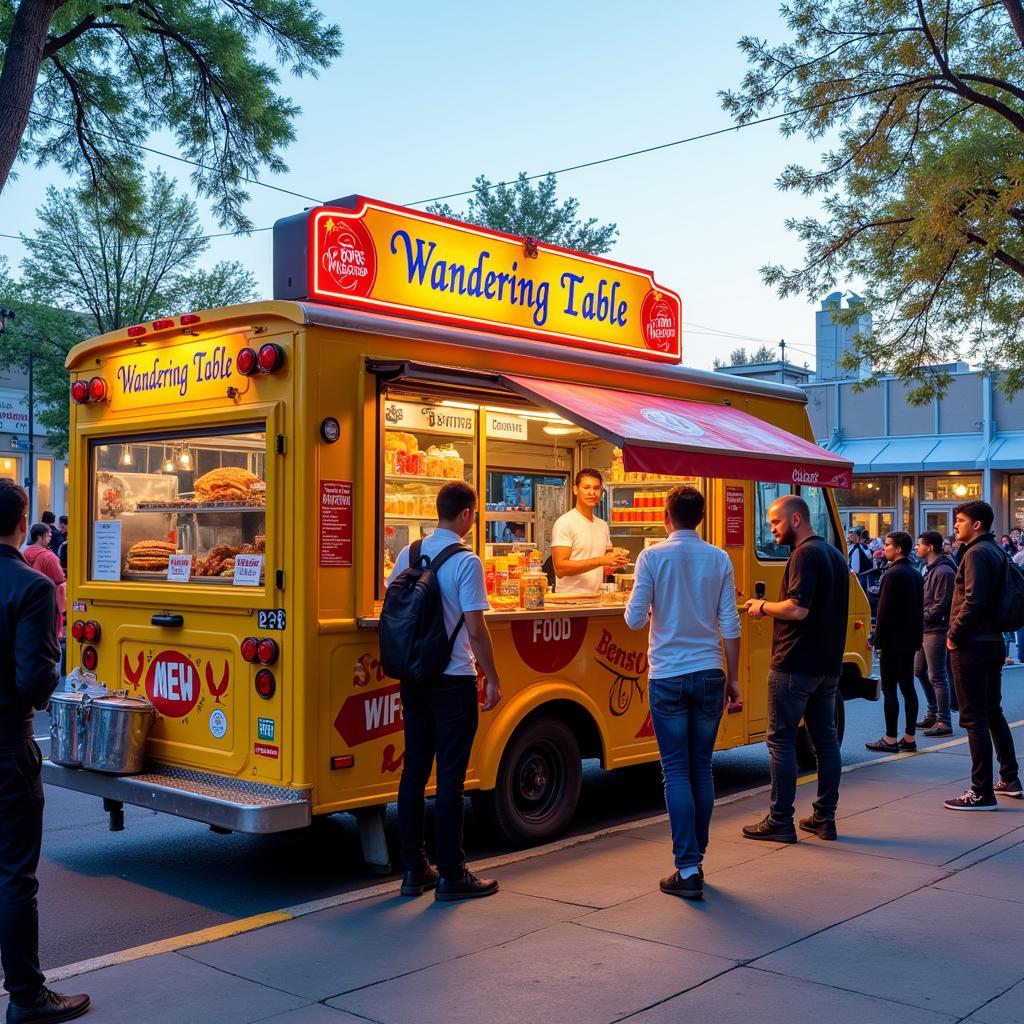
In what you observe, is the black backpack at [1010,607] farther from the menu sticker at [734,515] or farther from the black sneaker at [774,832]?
the black sneaker at [774,832]

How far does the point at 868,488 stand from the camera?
31.7 m

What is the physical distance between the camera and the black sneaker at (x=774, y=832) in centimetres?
675

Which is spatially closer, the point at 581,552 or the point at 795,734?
the point at 795,734

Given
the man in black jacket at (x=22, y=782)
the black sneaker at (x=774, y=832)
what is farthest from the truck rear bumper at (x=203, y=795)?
the black sneaker at (x=774, y=832)

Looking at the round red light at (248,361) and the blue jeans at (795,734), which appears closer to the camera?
the round red light at (248,361)

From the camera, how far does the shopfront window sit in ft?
96.9

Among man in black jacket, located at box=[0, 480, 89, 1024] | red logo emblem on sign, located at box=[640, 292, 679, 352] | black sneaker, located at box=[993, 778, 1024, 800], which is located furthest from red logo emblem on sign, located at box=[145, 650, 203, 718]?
black sneaker, located at box=[993, 778, 1024, 800]

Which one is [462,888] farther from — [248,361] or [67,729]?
[248,361]

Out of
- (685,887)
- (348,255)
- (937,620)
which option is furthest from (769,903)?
(937,620)

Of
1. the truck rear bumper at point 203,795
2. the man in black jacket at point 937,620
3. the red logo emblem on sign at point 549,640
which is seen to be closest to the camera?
the truck rear bumper at point 203,795

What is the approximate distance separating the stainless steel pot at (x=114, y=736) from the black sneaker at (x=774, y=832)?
3.39 meters

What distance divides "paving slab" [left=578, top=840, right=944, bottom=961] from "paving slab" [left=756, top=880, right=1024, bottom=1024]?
13 centimetres

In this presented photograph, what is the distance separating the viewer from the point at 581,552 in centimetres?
850

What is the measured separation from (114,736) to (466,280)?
3.21 meters
